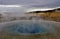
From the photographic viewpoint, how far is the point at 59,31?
0.56m

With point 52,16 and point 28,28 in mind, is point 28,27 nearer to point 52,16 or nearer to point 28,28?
point 28,28

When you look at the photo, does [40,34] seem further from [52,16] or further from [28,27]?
[52,16]

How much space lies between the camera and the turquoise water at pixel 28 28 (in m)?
0.57

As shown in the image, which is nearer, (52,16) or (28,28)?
(28,28)

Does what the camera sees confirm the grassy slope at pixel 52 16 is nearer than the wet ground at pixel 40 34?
No

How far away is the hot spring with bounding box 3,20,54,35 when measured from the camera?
1.85 feet

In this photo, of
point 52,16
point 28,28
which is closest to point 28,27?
point 28,28

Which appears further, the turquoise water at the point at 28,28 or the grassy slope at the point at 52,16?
the grassy slope at the point at 52,16

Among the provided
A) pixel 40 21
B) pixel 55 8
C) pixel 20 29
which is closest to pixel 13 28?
pixel 20 29

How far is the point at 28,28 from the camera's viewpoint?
1.95 ft

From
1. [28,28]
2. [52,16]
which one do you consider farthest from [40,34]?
[52,16]

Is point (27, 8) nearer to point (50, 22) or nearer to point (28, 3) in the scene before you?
point (28, 3)

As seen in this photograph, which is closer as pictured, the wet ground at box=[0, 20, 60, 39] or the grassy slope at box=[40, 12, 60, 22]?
the wet ground at box=[0, 20, 60, 39]

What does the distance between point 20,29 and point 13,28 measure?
0.04 m
